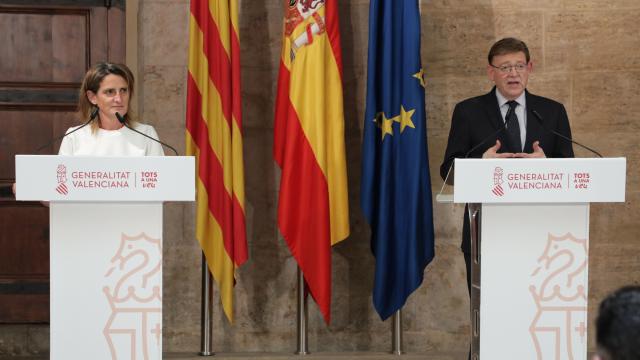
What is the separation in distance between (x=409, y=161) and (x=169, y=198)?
203cm

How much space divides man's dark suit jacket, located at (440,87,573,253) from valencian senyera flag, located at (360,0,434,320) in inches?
37.7

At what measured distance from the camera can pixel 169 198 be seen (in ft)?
10.6

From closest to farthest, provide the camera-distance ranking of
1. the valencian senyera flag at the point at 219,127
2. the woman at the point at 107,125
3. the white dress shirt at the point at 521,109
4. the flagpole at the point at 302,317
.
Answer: the woman at the point at 107,125
the white dress shirt at the point at 521,109
the valencian senyera flag at the point at 219,127
the flagpole at the point at 302,317

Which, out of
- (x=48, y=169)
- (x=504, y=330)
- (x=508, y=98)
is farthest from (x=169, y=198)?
(x=508, y=98)

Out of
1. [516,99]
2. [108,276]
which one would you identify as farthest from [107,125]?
[516,99]

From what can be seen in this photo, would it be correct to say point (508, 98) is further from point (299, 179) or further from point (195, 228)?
point (195, 228)

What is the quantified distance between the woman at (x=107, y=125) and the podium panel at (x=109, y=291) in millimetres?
530

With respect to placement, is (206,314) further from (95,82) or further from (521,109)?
(521,109)

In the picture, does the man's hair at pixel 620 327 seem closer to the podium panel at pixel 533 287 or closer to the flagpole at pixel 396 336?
the podium panel at pixel 533 287

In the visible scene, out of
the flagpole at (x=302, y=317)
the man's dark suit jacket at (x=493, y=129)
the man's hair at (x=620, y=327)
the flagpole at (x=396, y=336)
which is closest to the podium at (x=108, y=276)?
the man's dark suit jacket at (x=493, y=129)

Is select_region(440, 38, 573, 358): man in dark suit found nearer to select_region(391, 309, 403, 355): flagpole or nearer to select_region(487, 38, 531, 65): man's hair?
select_region(487, 38, 531, 65): man's hair

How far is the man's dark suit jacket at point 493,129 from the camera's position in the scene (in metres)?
3.85

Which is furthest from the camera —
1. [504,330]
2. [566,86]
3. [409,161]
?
[566,86]

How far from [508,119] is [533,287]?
3.21 feet
